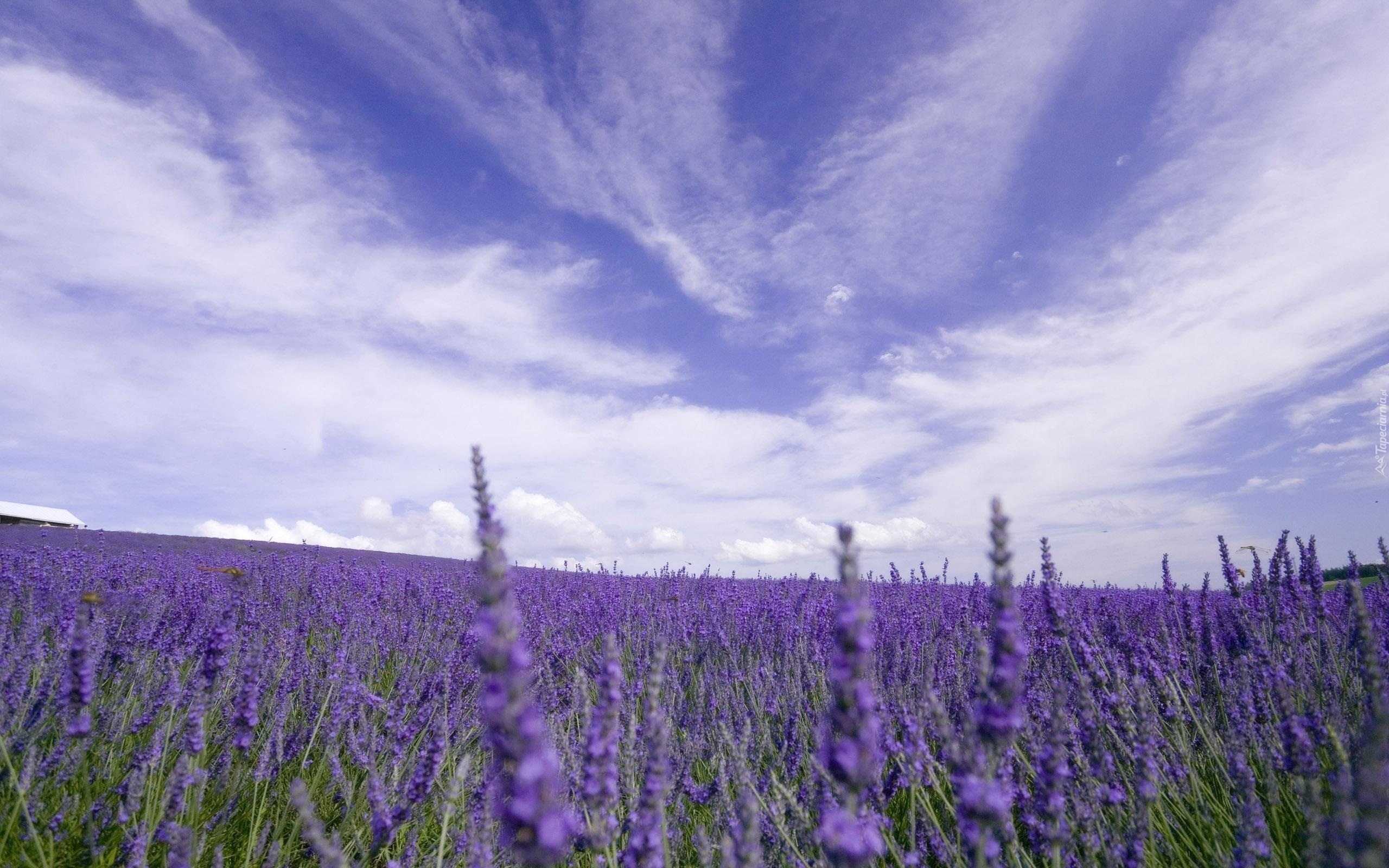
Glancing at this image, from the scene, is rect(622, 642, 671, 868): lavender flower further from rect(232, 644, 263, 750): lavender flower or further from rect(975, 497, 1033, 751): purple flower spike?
rect(232, 644, 263, 750): lavender flower

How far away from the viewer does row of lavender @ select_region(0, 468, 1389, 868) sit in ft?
3.76

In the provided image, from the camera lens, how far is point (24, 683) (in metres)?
3.03

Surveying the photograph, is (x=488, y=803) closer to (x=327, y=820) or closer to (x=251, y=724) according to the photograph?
(x=251, y=724)

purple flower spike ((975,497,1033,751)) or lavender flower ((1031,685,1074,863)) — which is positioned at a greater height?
purple flower spike ((975,497,1033,751))

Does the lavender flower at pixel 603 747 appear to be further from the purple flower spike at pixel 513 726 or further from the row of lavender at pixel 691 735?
the purple flower spike at pixel 513 726

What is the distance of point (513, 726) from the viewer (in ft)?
2.52

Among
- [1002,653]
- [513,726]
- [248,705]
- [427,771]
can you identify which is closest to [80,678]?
[248,705]

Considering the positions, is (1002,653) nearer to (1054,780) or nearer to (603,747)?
(1054,780)

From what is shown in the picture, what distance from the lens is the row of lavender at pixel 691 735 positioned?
1.15 meters

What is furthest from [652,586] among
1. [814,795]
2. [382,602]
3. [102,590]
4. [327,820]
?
[814,795]

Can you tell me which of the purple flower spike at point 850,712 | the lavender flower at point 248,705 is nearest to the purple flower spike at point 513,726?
the purple flower spike at point 850,712

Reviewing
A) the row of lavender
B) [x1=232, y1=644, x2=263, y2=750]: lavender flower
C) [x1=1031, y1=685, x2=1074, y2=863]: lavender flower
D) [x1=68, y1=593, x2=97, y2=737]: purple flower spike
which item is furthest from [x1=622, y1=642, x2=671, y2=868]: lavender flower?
[x1=68, y1=593, x2=97, y2=737]: purple flower spike

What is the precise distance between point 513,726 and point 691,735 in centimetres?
320

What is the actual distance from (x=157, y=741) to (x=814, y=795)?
7.34 feet
